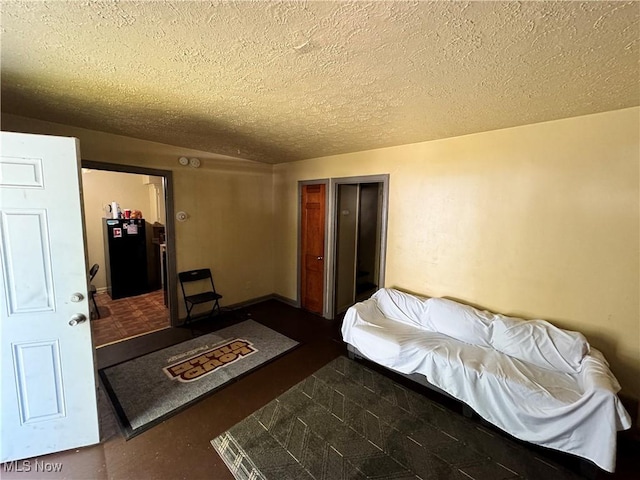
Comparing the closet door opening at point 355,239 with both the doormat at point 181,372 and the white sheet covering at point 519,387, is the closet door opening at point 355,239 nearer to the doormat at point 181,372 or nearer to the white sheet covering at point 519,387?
the white sheet covering at point 519,387

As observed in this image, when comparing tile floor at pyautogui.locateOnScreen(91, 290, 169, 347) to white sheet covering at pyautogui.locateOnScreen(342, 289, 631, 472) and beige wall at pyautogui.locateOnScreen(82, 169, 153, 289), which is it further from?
white sheet covering at pyautogui.locateOnScreen(342, 289, 631, 472)

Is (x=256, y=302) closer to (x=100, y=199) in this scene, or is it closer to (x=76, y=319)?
(x=76, y=319)

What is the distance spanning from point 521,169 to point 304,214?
286 centimetres

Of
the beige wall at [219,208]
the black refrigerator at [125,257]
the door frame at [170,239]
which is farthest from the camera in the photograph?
the black refrigerator at [125,257]

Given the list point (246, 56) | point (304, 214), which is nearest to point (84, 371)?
point (246, 56)

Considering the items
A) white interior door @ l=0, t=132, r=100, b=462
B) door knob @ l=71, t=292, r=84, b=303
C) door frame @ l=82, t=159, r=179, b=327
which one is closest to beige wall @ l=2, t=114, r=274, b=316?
door frame @ l=82, t=159, r=179, b=327

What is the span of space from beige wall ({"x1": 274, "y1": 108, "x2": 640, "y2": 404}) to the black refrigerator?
15.1 feet

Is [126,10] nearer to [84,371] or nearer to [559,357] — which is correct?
[84,371]

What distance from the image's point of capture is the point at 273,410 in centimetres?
218

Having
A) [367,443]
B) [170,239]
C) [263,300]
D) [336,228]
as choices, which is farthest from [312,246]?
[367,443]

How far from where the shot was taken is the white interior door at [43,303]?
1581 mm

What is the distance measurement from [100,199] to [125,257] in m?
1.22

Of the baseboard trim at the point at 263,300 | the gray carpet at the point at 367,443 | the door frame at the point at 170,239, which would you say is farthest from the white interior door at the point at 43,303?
the baseboard trim at the point at 263,300

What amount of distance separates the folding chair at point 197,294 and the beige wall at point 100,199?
2.48 m
